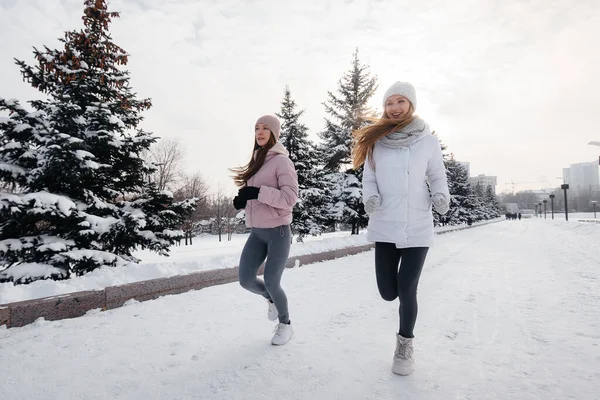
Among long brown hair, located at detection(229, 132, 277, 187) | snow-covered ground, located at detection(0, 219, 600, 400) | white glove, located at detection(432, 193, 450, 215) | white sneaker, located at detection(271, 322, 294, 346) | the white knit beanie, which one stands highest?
the white knit beanie

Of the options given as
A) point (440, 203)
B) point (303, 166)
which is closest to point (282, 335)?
point (440, 203)

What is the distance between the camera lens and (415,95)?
288 centimetres

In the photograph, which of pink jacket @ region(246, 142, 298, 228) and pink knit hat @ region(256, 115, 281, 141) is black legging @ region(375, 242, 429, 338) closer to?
pink jacket @ region(246, 142, 298, 228)

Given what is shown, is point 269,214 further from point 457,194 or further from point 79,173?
point 457,194

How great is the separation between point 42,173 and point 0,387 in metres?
5.26

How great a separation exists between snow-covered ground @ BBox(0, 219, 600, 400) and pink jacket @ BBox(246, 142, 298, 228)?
3.77ft

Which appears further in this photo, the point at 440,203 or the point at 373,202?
the point at 373,202

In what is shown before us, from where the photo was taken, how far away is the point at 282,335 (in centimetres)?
306

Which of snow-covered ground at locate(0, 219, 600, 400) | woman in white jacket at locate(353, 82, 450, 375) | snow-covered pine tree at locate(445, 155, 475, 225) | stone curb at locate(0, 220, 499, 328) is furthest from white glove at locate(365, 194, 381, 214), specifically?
snow-covered pine tree at locate(445, 155, 475, 225)

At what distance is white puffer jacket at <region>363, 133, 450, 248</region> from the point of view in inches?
103

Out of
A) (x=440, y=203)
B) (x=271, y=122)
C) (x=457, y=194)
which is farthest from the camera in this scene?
(x=457, y=194)

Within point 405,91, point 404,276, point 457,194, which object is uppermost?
point 457,194

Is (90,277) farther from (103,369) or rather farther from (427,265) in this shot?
(427,265)

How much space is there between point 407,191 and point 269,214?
1205mm
